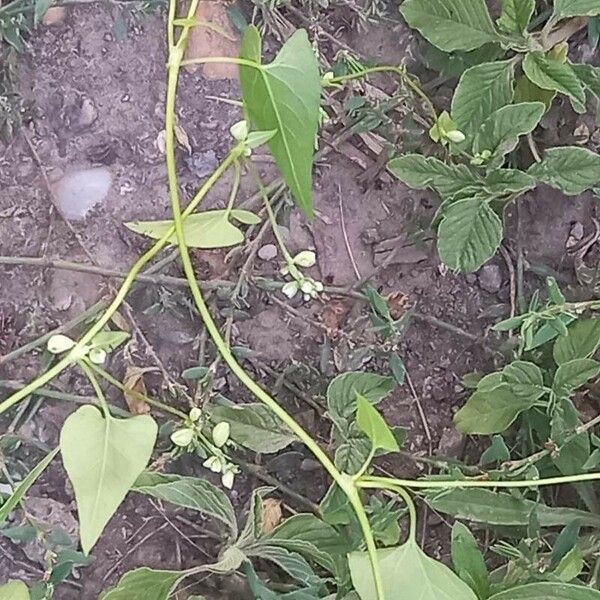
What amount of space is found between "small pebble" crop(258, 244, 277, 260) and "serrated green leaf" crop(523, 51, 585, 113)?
32 cm

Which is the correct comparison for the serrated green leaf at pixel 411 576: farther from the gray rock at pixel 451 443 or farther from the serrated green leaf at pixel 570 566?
the gray rock at pixel 451 443

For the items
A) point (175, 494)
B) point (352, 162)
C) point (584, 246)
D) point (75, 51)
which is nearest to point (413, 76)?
point (352, 162)

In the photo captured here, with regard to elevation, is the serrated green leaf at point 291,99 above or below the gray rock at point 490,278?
above

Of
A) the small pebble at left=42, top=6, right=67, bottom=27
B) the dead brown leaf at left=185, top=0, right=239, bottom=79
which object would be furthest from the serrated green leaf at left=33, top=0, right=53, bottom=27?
the dead brown leaf at left=185, top=0, right=239, bottom=79

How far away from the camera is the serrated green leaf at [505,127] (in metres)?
0.88

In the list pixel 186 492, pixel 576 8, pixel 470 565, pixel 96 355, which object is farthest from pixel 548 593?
pixel 576 8

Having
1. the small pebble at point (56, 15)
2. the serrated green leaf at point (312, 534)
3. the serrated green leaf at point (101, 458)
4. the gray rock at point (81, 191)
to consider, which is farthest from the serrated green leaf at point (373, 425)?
the small pebble at point (56, 15)

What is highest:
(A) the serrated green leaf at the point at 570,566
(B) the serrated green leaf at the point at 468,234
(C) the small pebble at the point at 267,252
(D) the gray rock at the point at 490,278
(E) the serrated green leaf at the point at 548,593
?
(B) the serrated green leaf at the point at 468,234

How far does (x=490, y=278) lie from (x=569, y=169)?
18cm

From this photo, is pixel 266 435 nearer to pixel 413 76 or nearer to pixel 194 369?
pixel 194 369

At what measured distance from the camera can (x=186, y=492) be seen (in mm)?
841

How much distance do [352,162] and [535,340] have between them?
11.7 inches

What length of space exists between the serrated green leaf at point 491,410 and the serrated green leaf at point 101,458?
0.41m

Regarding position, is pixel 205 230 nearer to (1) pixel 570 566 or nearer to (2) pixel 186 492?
(2) pixel 186 492
